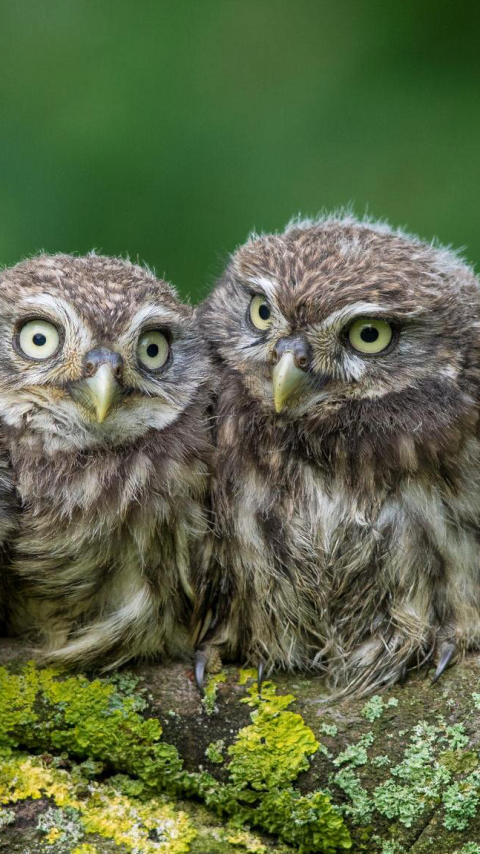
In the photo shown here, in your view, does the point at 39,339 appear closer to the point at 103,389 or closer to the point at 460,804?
the point at 103,389

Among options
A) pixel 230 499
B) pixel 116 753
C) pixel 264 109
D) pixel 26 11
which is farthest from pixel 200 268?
pixel 116 753

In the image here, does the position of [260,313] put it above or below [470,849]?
above

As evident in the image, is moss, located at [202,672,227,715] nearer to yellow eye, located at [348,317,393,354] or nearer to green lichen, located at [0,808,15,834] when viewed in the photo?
green lichen, located at [0,808,15,834]

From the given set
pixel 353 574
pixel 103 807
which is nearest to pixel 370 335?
pixel 353 574

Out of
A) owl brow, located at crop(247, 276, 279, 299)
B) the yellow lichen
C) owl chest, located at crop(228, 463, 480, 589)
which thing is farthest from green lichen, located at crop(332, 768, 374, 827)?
owl brow, located at crop(247, 276, 279, 299)

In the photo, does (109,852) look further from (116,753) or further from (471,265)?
(471,265)

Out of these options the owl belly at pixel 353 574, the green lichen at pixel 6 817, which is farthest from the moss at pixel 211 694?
the green lichen at pixel 6 817
